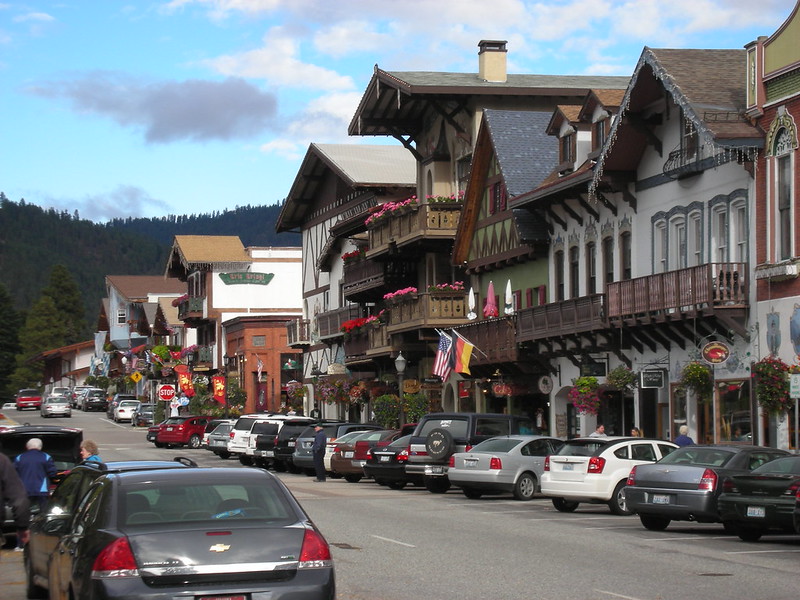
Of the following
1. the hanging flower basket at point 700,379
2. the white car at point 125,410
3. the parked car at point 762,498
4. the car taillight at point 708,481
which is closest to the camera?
the parked car at point 762,498

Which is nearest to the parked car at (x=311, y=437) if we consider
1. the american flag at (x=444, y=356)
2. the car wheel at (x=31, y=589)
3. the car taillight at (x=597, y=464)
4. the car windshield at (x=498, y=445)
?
the american flag at (x=444, y=356)

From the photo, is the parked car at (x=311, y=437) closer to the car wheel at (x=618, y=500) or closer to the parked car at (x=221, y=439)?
the parked car at (x=221, y=439)

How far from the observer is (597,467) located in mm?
25344

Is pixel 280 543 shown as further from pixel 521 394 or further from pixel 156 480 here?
pixel 521 394

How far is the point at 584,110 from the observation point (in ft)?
129

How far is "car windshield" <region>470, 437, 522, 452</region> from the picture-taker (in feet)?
97.6

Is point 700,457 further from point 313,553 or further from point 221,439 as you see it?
point 221,439

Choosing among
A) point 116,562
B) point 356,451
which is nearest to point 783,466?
point 116,562

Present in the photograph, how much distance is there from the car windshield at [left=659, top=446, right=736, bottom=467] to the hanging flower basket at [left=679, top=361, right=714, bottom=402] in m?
9.48

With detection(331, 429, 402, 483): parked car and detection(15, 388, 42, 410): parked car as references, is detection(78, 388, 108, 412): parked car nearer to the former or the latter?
detection(15, 388, 42, 410): parked car

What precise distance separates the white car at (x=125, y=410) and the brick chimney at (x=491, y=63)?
44423 mm

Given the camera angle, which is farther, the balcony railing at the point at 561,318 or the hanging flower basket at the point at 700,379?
the balcony railing at the point at 561,318

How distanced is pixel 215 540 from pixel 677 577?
7.41 m

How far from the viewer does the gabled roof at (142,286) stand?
12788cm
